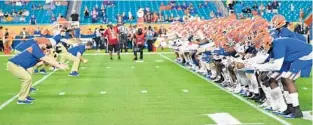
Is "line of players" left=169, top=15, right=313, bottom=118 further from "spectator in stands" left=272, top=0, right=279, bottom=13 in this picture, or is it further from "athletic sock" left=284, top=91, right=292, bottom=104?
"spectator in stands" left=272, top=0, right=279, bottom=13

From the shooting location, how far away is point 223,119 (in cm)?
1350

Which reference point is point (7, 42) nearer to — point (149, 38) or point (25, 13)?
point (149, 38)

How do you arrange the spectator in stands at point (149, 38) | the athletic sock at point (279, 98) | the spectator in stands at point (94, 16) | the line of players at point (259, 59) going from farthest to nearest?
the spectator in stands at point (94, 16) → the spectator in stands at point (149, 38) → the athletic sock at point (279, 98) → the line of players at point (259, 59)

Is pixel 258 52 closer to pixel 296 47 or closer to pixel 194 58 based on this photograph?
pixel 296 47

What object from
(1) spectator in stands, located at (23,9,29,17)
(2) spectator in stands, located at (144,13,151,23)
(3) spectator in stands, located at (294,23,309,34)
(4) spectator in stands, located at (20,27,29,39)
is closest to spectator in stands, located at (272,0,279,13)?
(3) spectator in stands, located at (294,23,309,34)

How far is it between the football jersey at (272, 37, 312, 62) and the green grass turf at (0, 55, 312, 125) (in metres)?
1.12

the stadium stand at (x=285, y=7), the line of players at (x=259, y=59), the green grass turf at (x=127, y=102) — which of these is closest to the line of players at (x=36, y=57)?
the green grass turf at (x=127, y=102)

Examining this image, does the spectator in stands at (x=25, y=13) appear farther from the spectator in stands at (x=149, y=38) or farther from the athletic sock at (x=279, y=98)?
the athletic sock at (x=279, y=98)

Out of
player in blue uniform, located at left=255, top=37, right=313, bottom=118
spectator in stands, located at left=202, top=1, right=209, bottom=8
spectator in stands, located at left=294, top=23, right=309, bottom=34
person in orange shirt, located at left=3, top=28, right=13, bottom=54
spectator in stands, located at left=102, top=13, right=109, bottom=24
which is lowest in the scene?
person in orange shirt, located at left=3, top=28, right=13, bottom=54

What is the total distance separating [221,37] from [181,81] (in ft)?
11.8

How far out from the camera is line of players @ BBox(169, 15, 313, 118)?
1364cm

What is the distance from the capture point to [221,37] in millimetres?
19703

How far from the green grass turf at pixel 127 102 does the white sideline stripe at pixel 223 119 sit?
15cm

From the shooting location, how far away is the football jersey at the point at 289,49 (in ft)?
44.0
